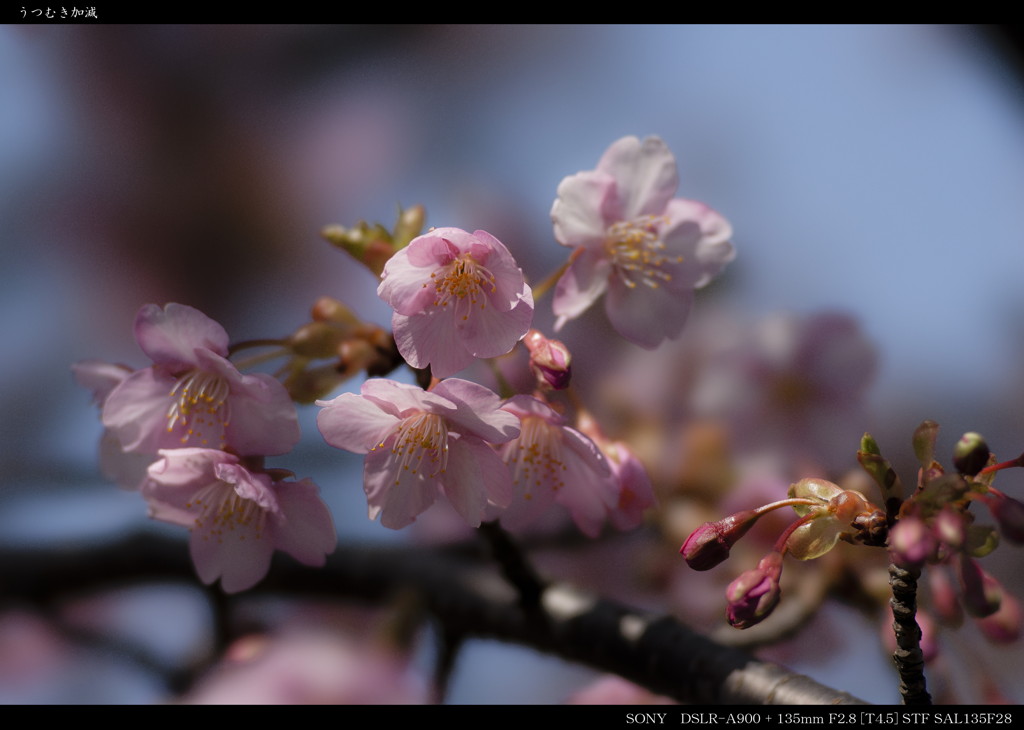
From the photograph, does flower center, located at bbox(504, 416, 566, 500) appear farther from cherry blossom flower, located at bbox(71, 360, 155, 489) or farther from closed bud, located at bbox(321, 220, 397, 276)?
cherry blossom flower, located at bbox(71, 360, 155, 489)

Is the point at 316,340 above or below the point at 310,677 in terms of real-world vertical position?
above

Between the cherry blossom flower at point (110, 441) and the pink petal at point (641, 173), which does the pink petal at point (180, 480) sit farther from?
the pink petal at point (641, 173)

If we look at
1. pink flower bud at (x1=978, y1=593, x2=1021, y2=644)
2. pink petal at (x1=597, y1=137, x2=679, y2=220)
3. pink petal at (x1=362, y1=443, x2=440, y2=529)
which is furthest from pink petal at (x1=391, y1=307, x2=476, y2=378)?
pink flower bud at (x1=978, y1=593, x2=1021, y2=644)

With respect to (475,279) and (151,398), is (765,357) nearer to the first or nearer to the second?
(475,279)

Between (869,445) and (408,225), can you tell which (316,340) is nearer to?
(408,225)

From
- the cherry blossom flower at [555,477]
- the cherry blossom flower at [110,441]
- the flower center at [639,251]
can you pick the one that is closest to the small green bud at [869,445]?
the cherry blossom flower at [555,477]

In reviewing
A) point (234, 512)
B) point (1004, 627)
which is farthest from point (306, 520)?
point (1004, 627)
